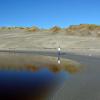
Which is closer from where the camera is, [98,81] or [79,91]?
[79,91]

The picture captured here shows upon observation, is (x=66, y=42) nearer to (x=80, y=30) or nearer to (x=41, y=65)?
(x=80, y=30)

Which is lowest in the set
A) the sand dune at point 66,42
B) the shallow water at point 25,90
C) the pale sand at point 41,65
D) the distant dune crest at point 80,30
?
the shallow water at point 25,90

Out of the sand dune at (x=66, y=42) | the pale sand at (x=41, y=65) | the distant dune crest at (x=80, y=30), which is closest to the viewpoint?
the pale sand at (x=41, y=65)

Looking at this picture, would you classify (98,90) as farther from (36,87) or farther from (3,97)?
(3,97)

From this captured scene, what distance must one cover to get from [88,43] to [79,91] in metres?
52.9

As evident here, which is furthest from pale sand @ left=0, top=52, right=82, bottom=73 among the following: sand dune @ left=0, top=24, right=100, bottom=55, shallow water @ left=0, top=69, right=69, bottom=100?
sand dune @ left=0, top=24, right=100, bottom=55

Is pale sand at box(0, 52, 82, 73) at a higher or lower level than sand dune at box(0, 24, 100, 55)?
lower

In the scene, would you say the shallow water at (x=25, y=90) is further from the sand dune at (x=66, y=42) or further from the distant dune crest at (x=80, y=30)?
the distant dune crest at (x=80, y=30)

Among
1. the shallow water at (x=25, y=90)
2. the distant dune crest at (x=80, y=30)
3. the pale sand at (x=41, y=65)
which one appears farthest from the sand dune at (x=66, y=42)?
the shallow water at (x=25, y=90)

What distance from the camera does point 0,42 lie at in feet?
269

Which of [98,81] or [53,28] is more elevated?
[53,28]

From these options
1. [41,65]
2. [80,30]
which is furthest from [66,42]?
[41,65]

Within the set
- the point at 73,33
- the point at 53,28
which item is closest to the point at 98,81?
the point at 73,33

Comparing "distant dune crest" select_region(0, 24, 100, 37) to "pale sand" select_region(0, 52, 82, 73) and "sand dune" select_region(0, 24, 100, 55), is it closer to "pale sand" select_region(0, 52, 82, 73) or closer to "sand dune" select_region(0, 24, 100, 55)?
"sand dune" select_region(0, 24, 100, 55)
